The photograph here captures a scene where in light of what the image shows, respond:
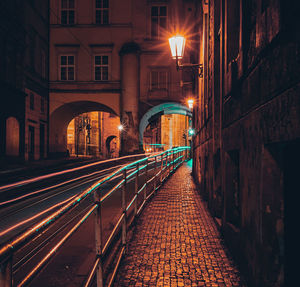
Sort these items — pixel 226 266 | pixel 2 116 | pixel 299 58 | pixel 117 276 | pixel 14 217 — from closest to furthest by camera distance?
1. pixel 299 58
2. pixel 117 276
3. pixel 226 266
4. pixel 14 217
5. pixel 2 116

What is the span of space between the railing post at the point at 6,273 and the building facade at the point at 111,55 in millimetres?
19899

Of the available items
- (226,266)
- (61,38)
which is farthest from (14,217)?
(61,38)

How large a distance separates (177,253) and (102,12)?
21976mm

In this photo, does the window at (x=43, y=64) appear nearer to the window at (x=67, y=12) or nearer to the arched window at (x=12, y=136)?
the window at (x=67, y=12)

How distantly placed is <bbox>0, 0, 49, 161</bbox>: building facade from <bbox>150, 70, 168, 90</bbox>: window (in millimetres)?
8562

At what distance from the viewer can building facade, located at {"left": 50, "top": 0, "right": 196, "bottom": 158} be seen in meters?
21.2

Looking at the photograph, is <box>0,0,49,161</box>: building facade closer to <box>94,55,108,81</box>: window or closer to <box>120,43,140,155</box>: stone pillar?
<box>94,55,108,81</box>: window

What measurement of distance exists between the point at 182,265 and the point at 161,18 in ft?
69.9

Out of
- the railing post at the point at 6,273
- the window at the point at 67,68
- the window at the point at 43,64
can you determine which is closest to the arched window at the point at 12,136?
the window at the point at 43,64

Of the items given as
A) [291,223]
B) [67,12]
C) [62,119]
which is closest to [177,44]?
[291,223]

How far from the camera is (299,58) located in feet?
6.11

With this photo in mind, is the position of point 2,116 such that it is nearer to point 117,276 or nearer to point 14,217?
point 14,217

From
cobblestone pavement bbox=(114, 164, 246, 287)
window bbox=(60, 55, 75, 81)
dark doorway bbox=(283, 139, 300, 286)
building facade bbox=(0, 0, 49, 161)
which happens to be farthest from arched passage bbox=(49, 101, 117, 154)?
dark doorway bbox=(283, 139, 300, 286)

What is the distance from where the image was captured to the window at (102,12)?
2162 centimetres
